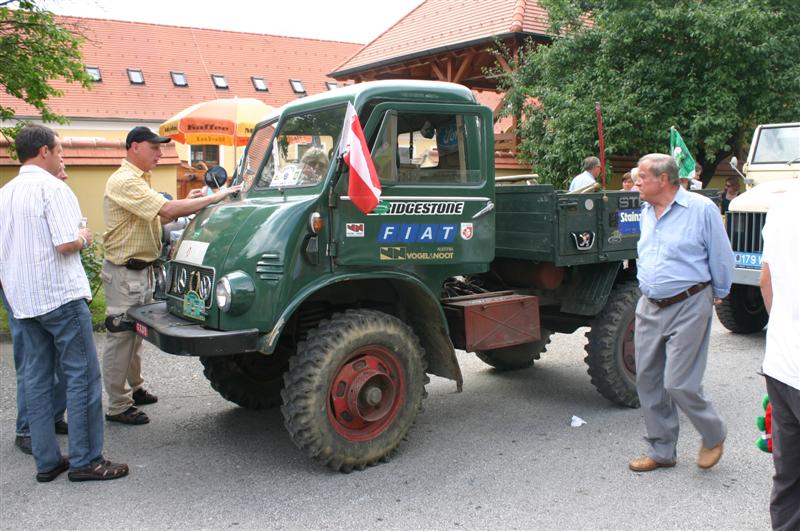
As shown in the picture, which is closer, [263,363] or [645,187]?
[645,187]

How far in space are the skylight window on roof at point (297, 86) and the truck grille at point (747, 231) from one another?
104ft

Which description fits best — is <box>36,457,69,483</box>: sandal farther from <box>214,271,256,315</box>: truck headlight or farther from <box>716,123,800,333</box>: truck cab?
<box>716,123,800,333</box>: truck cab

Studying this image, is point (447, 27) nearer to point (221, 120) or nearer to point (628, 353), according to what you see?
point (221, 120)

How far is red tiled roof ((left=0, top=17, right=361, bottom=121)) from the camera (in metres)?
32.1

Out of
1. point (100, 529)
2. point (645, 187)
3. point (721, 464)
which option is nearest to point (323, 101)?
point (645, 187)

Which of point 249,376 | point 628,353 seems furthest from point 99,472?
point 628,353

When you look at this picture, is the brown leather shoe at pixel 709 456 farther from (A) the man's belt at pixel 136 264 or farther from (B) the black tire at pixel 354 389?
(A) the man's belt at pixel 136 264

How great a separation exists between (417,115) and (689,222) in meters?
1.74

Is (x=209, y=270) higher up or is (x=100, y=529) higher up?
(x=209, y=270)

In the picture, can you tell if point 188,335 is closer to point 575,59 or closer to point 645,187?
point 645,187

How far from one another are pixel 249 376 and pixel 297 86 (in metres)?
33.9

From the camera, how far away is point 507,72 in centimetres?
1617

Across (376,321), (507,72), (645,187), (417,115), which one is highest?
(507,72)

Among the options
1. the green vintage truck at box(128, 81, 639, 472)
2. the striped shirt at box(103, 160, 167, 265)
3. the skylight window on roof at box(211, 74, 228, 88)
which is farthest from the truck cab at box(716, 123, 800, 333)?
the skylight window on roof at box(211, 74, 228, 88)
